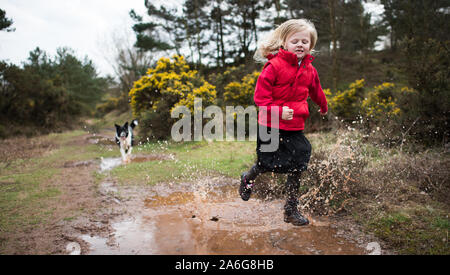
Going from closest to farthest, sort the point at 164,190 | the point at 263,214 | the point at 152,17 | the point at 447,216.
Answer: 1. the point at 447,216
2. the point at 263,214
3. the point at 164,190
4. the point at 152,17

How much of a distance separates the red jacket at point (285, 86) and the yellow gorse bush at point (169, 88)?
7.64 meters

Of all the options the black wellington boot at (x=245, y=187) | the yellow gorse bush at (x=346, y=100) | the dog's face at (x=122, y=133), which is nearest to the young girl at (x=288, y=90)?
the black wellington boot at (x=245, y=187)

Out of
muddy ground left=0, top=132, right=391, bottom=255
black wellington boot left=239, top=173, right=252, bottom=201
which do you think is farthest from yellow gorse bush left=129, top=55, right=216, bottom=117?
black wellington boot left=239, top=173, right=252, bottom=201

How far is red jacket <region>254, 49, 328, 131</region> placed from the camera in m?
2.55

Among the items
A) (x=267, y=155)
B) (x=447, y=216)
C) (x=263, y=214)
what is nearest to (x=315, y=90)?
(x=267, y=155)

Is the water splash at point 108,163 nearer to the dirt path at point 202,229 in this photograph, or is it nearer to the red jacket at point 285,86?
the dirt path at point 202,229

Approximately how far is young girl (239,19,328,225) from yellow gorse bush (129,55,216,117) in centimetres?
754

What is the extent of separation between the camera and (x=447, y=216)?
3.05 metres

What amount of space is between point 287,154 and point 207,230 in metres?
1.19

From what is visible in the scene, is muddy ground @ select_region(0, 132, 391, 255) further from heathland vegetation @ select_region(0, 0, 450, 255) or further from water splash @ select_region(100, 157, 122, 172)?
water splash @ select_region(100, 157, 122, 172)

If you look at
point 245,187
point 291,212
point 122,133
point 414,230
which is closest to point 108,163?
point 122,133

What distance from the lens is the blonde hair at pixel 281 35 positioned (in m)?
2.63
